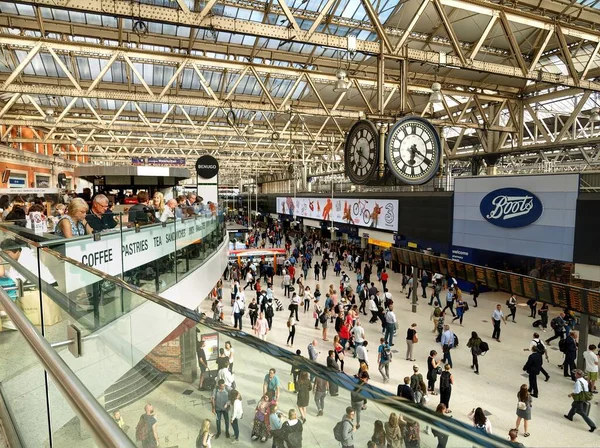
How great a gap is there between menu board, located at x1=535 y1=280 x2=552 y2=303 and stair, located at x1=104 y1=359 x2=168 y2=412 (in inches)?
473

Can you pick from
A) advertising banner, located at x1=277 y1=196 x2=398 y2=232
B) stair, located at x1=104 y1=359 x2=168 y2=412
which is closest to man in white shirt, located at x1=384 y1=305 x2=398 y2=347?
advertising banner, located at x1=277 y1=196 x2=398 y2=232

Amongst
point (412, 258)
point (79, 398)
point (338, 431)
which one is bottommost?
point (412, 258)

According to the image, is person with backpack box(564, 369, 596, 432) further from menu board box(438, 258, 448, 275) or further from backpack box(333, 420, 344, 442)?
backpack box(333, 420, 344, 442)

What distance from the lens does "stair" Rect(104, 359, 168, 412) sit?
194 cm

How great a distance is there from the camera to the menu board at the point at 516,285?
464 inches

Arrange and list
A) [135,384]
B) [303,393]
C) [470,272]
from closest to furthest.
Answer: [303,393] → [135,384] → [470,272]

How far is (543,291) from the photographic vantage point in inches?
439

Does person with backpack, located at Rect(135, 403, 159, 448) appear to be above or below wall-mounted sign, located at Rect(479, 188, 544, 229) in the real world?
below

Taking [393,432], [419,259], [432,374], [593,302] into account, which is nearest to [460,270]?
[419,259]

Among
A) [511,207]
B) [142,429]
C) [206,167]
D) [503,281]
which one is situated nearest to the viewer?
[142,429]

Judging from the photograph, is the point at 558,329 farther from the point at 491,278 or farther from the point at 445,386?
the point at 445,386

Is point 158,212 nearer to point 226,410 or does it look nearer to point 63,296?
point 63,296

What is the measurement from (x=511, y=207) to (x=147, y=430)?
16.3m

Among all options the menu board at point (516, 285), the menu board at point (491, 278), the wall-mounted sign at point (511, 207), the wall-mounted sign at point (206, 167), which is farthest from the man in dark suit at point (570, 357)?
the wall-mounted sign at point (206, 167)
